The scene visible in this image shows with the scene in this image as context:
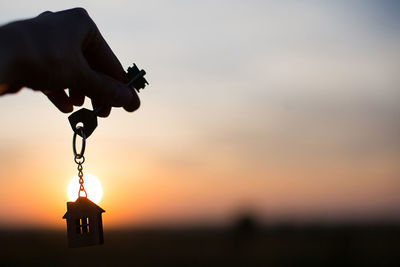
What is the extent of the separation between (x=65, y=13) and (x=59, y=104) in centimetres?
83

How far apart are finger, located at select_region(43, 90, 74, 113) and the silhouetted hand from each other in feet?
1.10

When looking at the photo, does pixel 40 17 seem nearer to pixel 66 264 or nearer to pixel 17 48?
pixel 17 48

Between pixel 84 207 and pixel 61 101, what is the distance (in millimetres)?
795

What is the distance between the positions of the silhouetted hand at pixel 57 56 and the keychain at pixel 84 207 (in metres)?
0.15

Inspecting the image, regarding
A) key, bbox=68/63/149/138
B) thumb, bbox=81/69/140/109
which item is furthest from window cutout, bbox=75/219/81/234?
thumb, bbox=81/69/140/109

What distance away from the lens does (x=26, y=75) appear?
2783 millimetres

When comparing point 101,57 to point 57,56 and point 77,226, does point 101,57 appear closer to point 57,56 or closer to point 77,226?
point 57,56

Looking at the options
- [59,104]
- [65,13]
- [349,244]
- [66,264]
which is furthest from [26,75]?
[349,244]

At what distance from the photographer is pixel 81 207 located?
3.78 metres

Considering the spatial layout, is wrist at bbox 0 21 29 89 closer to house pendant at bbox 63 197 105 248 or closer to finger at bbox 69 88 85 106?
finger at bbox 69 88 85 106

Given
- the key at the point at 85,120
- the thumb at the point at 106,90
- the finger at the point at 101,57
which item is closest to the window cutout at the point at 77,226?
the key at the point at 85,120

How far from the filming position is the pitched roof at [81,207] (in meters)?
3.76

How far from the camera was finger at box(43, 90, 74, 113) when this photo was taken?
3559 millimetres

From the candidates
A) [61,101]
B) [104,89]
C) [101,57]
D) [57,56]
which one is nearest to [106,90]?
[104,89]
